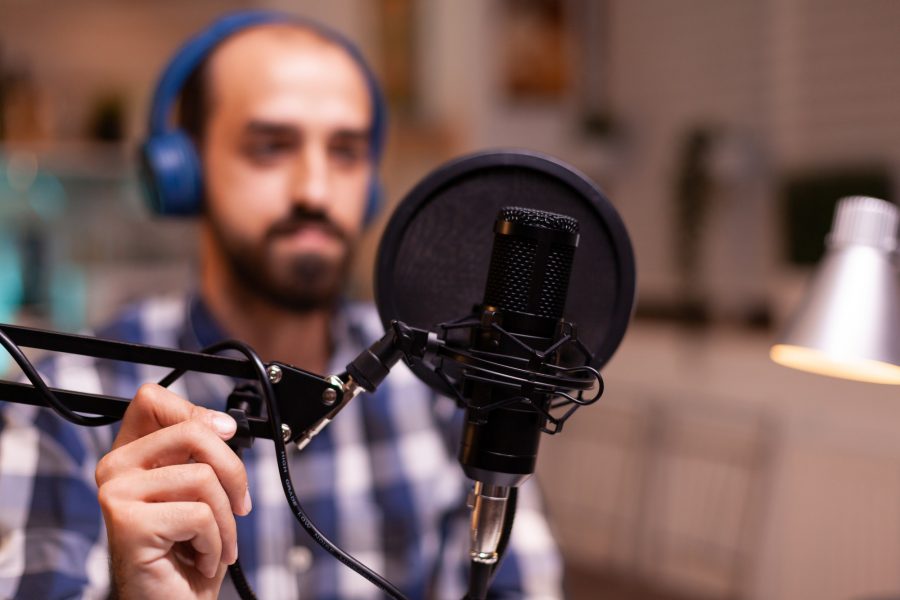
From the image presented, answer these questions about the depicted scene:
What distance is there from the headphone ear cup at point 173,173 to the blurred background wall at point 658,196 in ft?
5.10

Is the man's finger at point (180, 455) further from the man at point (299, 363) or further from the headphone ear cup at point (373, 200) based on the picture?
the headphone ear cup at point (373, 200)

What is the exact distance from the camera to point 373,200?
112cm

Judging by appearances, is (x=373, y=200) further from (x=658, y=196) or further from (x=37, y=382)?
(x=658, y=196)

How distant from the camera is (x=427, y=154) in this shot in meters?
3.48

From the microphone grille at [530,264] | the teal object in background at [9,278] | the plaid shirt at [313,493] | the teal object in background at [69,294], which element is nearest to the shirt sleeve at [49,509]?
the plaid shirt at [313,493]

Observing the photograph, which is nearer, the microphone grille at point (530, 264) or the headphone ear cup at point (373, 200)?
the microphone grille at point (530, 264)

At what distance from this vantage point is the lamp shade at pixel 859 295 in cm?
74

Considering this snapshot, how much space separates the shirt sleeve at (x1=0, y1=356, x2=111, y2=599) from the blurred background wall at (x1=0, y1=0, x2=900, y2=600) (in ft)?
5.59

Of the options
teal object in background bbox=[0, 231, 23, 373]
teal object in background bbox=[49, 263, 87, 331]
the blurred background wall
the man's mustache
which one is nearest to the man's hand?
the man's mustache

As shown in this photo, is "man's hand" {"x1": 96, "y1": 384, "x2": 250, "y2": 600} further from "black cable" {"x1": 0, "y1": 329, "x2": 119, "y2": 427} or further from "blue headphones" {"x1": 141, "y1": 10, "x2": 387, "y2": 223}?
"blue headphones" {"x1": 141, "y1": 10, "x2": 387, "y2": 223}

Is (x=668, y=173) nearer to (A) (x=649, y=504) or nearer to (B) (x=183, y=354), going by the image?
(A) (x=649, y=504)

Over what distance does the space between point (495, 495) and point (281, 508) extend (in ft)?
1.75

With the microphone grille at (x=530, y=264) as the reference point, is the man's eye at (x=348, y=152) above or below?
above

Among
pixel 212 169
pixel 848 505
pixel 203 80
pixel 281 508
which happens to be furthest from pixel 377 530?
pixel 848 505
